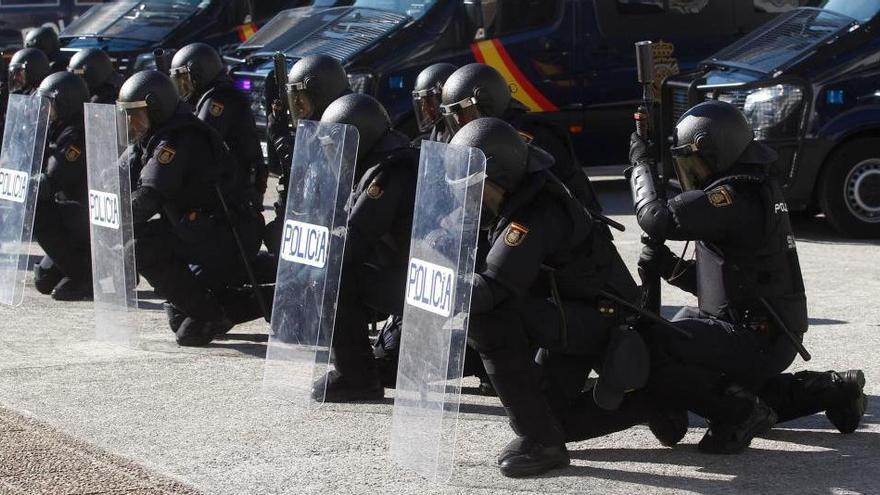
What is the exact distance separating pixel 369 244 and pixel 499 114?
0.98 metres

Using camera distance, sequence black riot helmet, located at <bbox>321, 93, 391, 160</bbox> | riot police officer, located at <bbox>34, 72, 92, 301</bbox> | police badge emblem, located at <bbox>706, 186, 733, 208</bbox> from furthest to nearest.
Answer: riot police officer, located at <bbox>34, 72, 92, 301</bbox>, black riot helmet, located at <bbox>321, 93, 391, 160</bbox>, police badge emblem, located at <bbox>706, 186, 733, 208</bbox>

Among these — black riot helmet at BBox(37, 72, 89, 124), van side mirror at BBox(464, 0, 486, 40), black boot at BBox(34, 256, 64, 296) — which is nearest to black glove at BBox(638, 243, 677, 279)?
black riot helmet at BBox(37, 72, 89, 124)

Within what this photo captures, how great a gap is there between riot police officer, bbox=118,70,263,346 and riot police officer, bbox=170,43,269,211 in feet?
2.31

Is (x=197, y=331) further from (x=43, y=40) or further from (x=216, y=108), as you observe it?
(x=43, y=40)

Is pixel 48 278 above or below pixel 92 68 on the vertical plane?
below

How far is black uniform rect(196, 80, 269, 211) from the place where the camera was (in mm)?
8734

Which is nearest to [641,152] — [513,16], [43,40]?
[513,16]

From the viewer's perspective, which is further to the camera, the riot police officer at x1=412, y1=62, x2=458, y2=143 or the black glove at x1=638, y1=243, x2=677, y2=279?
the riot police officer at x1=412, y1=62, x2=458, y2=143

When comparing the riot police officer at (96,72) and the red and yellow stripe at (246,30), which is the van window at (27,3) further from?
the riot police officer at (96,72)

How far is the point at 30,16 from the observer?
17.7 m

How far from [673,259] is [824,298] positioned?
9.01 feet

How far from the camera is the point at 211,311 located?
7.74 m

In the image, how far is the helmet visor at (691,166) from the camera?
5.74m

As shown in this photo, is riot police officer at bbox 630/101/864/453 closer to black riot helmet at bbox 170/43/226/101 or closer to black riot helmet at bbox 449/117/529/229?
black riot helmet at bbox 449/117/529/229
